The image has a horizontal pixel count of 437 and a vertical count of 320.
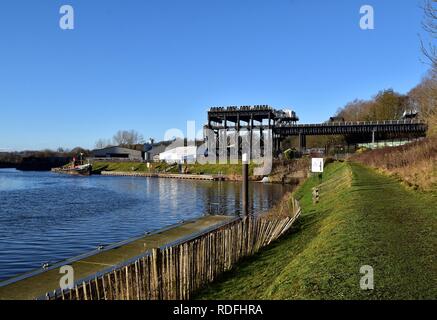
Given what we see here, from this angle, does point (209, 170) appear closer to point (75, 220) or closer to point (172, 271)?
point (75, 220)

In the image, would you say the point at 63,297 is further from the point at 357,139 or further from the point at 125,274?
the point at 357,139

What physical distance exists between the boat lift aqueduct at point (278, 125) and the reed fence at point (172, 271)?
92353mm

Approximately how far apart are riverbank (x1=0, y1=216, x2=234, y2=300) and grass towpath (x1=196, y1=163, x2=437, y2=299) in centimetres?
549

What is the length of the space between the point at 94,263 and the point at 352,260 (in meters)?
Result: 10.5

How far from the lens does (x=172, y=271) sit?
34.6 feet

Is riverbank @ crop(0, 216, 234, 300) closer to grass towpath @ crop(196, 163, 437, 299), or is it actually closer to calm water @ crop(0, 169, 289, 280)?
calm water @ crop(0, 169, 289, 280)

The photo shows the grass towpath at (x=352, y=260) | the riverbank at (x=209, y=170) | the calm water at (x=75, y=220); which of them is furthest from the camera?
the riverbank at (x=209, y=170)

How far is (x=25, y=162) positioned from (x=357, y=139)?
424ft

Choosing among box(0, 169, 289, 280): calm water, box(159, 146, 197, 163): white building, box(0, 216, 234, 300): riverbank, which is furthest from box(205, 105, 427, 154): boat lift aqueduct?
box(0, 216, 234, 300): riverbank

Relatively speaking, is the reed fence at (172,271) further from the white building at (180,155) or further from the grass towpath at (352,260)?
the white building at (180,155)

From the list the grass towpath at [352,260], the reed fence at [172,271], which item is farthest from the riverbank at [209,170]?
the reed fence at [172,271]

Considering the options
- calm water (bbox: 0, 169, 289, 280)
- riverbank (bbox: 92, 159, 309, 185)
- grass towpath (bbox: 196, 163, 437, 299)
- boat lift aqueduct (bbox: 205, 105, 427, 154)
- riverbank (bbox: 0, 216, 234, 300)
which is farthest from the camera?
boat lift aqueduct (bbox: 205, 105, 427, 154)

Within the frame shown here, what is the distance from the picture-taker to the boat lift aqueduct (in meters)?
102

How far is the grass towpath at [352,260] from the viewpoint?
838 cm
